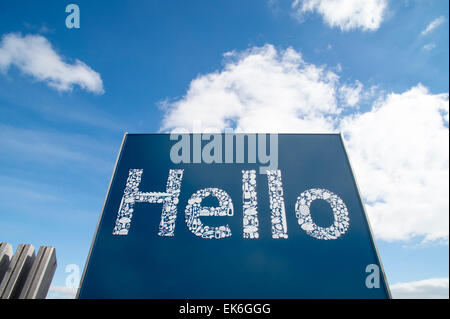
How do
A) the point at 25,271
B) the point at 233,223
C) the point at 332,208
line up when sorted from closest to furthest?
the point at 25,271, the point at 233,223, the point at 332,208

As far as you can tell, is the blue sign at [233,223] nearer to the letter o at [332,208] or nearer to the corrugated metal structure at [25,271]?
the letter o at [332,208]

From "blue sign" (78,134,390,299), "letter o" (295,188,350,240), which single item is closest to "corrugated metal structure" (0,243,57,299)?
"blue sign" (78,134,390,299)

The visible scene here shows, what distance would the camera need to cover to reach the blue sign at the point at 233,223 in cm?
378

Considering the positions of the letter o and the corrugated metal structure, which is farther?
the letter o

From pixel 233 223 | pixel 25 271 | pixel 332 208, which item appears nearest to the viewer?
pixel 25 271

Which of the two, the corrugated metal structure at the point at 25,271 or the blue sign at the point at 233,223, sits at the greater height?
the blue sign at the point at 233,223

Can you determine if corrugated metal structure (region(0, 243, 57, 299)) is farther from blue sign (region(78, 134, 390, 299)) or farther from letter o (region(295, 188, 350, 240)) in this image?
letter o (region(295, 188, 350, 240))

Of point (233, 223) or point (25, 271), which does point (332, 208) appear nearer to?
point (233, 223)


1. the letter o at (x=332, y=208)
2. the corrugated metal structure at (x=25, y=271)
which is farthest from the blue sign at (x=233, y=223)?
the corrugated metal structure at (x=25, y=271)

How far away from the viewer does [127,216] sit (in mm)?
4480

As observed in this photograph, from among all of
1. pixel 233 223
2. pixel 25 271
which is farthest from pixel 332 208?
pixel 25 271

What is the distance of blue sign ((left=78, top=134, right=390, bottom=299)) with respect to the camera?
12.4 feet

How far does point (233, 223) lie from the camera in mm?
4348
